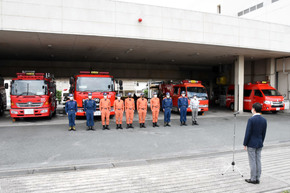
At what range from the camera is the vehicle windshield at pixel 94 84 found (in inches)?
525

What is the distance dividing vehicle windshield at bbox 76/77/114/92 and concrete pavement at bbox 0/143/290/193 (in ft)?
26.8

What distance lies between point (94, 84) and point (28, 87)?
11.8 feet

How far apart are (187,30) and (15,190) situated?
12.2 m

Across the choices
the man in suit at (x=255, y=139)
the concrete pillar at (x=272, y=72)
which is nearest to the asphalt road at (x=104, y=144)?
the man in suit at (x=255, y=139)

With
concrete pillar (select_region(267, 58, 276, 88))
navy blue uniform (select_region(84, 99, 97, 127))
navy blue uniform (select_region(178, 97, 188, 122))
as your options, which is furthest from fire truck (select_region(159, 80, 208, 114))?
navy blue uniform (select_region(84, 99, 97, 127))

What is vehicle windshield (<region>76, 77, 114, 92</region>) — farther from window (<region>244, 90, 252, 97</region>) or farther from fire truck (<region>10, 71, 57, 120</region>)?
window (<region>244, 90, 252, 97</region>)

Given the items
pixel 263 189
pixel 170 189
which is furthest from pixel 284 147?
pixel 170 189

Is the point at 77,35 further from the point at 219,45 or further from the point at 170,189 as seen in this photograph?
the point at 170,189

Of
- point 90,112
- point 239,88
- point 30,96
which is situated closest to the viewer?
point 90,112

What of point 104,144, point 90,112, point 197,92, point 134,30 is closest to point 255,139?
point 104,144

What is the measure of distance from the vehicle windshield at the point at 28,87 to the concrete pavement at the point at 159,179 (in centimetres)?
881

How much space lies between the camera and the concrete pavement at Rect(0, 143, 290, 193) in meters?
4.44

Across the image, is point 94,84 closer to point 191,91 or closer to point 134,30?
point 134,30

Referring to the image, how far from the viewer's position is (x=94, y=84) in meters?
13.5
